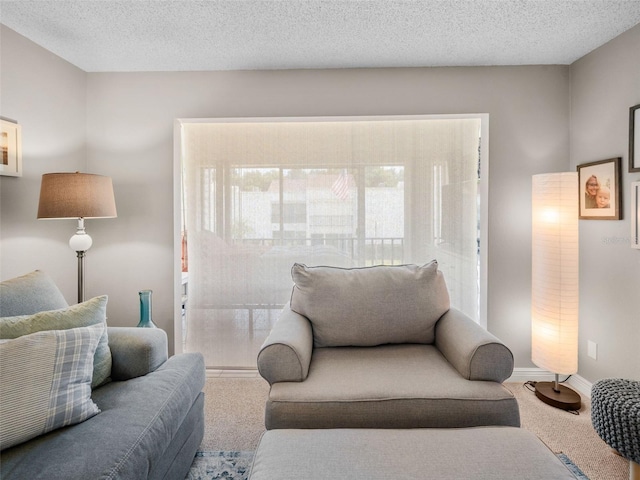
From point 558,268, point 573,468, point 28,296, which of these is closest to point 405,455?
point 573,468

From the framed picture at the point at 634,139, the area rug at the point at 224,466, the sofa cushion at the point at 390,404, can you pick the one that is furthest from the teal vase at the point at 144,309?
the framed picture at the point at 634,139

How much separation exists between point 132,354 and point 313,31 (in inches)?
85.5

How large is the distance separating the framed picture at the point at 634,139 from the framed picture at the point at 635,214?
0.39ft

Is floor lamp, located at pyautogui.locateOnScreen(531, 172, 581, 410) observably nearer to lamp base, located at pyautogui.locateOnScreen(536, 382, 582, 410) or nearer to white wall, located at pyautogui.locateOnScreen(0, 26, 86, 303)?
lamp base, located at pyautogui.locateOnScreen(536, 382, 582, 410)

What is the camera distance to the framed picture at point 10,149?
7.16 ft

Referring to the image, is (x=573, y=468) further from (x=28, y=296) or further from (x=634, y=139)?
(x=28, y=296)

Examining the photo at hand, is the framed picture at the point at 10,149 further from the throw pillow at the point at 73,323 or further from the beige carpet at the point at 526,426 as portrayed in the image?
the beige carpet at the point at 526,426

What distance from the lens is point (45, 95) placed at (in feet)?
8.29

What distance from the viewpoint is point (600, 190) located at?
8.05 ft

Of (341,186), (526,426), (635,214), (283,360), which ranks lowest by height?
(526,426)

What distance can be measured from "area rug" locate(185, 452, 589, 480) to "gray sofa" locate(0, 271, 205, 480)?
0.11 meters

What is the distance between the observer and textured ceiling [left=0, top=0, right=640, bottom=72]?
6.71 ft

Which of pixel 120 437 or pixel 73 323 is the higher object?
pixel 73 323

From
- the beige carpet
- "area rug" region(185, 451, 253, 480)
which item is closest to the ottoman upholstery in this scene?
"area rug" region(185, 451, 253, 480)
